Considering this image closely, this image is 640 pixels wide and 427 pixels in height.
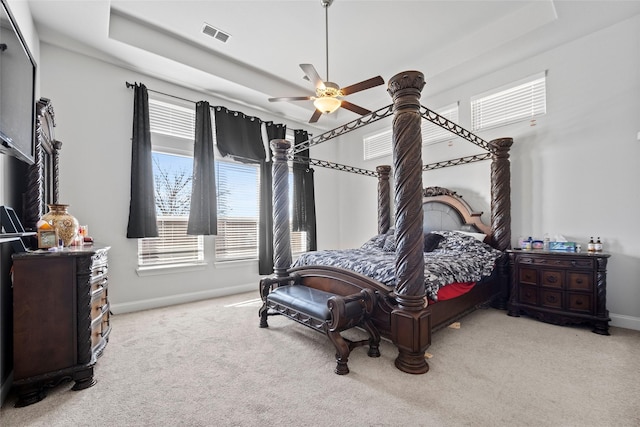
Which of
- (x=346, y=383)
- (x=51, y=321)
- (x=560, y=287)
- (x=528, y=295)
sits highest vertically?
(x=51, y=321)

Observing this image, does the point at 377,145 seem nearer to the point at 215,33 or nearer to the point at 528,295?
the point at 215,33

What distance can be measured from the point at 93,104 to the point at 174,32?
1350 mm

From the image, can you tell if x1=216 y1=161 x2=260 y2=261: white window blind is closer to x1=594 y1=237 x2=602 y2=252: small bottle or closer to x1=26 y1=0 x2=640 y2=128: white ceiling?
x1=26 y1=0 x2=640 y2=128: white ceiling

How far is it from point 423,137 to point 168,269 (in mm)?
4549

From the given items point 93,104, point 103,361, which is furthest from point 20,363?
point 93,104

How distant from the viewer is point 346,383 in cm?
190

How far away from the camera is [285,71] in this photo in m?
4.13

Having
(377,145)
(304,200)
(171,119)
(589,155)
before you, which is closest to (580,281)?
(589,155)

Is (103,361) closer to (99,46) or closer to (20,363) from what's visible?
(20,363)

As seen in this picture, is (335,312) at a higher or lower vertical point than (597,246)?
lower

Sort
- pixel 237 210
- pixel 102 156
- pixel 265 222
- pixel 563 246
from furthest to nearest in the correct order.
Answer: pixel 265 222 → pixel 237 210 → pixel 102 156 → pixel 563 246

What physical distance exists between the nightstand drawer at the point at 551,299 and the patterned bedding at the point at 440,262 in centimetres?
58

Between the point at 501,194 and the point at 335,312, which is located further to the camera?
the point at 501,194

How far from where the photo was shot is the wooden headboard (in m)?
3.85
